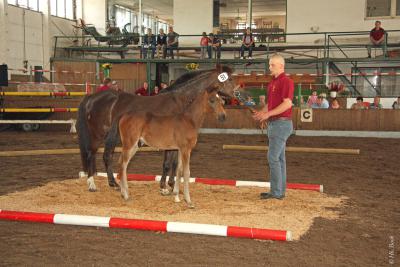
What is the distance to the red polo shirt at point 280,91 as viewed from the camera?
22.1ft

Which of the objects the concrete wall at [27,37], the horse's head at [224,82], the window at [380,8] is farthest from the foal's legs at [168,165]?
the window at [380,8]

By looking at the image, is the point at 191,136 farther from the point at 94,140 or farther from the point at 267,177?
the point at 267,177

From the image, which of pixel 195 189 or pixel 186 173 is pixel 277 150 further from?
pixel 195 189

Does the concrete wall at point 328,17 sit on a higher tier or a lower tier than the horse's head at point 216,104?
higher

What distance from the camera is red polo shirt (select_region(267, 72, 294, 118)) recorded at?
672 cm

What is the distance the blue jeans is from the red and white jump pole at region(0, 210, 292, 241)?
1.96 m

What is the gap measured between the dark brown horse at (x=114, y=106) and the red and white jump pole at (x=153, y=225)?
1873 millimetres

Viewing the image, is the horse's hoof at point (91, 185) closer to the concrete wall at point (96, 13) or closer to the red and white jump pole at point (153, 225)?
the red and white jump pole at point (153, 225)

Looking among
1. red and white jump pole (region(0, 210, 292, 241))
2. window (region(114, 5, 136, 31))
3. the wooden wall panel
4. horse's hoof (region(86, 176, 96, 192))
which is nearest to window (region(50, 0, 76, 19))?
window (region(114, 5, 136, 31))

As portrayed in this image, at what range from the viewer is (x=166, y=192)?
7316 mm

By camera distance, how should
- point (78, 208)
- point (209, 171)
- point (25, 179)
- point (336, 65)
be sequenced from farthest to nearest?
1. point (336, 65)
2. point (209, 171)
3. point (25, 179)
4. point (78, 208)

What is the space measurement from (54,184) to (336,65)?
70.6 feet

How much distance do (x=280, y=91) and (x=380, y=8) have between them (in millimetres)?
23754

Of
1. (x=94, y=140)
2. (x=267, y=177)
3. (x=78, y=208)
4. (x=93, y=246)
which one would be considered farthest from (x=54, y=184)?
(x=267, y=177)
